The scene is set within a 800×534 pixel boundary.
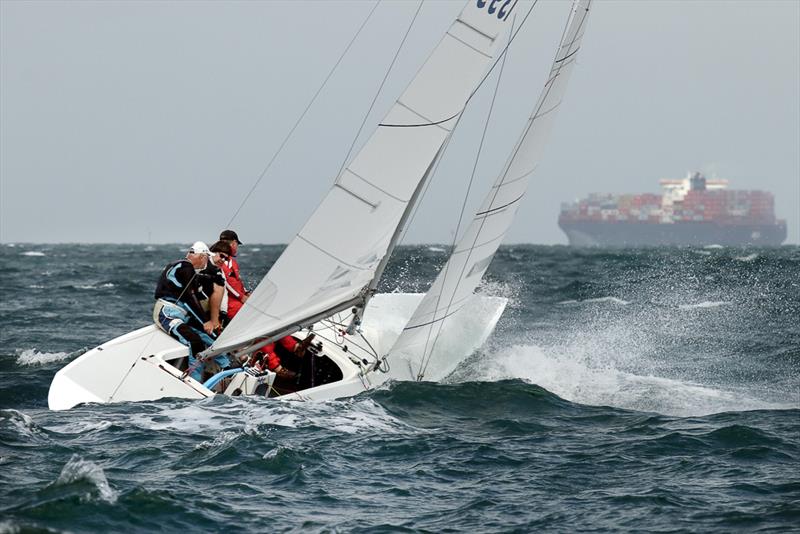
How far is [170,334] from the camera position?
26.8 ft

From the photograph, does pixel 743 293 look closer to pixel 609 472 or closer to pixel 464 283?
pixel 464 283

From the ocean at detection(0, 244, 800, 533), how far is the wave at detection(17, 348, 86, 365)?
5cm

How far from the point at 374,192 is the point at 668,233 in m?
141

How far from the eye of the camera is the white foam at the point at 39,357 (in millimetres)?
10082

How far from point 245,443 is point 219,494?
0.96 metres

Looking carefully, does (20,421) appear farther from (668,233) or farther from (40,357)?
(668,233)

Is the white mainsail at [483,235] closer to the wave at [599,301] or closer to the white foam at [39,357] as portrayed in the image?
the white foam at [39,357]

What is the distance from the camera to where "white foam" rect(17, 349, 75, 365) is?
397 inches

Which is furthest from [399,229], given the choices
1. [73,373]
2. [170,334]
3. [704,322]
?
[704,322]

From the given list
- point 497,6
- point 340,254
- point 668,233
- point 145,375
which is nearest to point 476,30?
point 497,6

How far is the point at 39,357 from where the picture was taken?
406 inches

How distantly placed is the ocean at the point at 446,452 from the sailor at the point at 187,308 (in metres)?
0.87

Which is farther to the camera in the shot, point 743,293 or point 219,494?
point 743,293

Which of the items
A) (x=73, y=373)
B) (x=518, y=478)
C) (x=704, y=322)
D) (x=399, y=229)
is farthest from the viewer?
(x=704, y=322)
